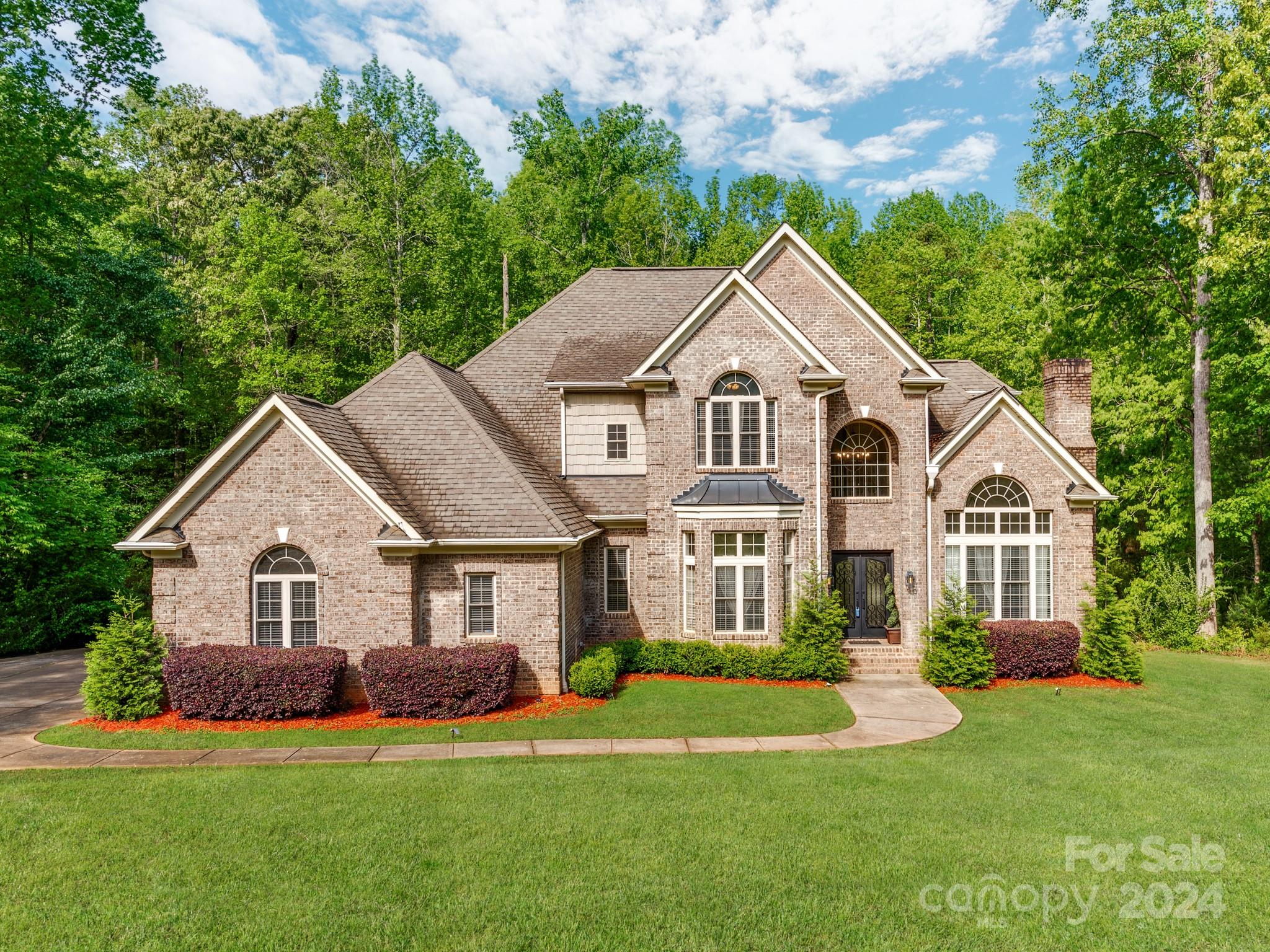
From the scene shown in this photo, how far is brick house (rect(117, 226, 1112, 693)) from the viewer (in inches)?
556

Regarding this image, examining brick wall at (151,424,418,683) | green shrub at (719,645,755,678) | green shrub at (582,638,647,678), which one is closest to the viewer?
brick wall at (151,424,418,683)

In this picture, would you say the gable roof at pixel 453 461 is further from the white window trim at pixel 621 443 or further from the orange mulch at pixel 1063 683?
the orange mulch at pixel 1063 683

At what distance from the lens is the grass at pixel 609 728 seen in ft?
40.1

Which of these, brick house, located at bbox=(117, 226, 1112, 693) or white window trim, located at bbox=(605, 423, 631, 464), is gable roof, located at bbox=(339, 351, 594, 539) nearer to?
brick house, located at bbox=(117, 226, 1112, 693)

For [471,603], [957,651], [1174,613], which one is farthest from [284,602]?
[1174,613]

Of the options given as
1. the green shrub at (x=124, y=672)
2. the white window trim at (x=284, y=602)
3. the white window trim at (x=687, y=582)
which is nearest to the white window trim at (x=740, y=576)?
the white window trim at (x=687, y=582)

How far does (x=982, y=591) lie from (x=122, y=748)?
758 inches

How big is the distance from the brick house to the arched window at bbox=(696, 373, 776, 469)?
0.07 metres

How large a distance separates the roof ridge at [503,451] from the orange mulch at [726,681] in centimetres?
425

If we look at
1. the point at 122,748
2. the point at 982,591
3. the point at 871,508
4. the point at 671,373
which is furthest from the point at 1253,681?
the point at 122,748

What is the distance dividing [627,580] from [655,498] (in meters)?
2.46

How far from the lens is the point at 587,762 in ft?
35.8

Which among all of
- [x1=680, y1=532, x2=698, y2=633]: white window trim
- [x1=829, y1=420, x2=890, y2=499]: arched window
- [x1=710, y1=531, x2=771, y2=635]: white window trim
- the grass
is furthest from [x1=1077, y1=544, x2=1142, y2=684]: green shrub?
[x1=680, y1=532, x2=698, y2=633]: white window trim

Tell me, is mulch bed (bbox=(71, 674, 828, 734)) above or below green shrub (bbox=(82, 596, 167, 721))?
below
